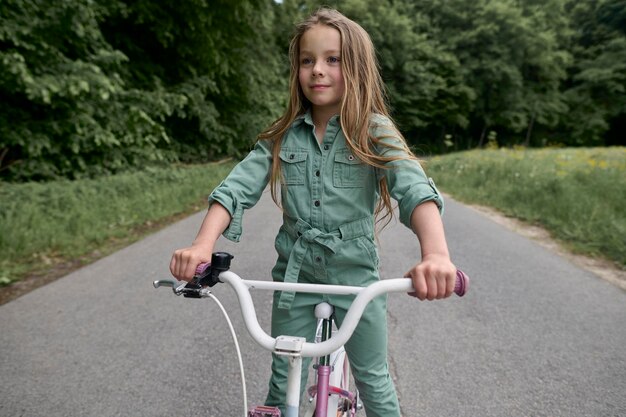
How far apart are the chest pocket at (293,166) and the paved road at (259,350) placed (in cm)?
141

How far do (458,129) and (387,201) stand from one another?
4100 cm

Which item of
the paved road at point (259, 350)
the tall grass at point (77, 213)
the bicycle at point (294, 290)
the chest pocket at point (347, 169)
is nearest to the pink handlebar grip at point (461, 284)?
the bicycle at point (294, 290)

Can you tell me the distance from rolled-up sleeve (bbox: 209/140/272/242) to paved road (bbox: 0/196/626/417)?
135 cm

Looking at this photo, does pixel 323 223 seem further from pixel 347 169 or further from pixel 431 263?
pixel 431 263

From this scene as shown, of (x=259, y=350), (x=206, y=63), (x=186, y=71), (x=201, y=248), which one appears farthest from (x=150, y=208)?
(x=201, y=248)

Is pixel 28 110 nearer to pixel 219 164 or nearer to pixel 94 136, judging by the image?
pixel 94 136

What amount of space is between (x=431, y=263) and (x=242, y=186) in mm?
695

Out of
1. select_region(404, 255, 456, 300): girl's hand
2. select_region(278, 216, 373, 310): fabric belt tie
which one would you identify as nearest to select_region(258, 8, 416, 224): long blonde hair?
select_region(278, 216, 373, 310): fabric belt tie

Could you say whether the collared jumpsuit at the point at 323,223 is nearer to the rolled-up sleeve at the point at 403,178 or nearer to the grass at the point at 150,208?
the rolled-up sleeve at the point at 403,178

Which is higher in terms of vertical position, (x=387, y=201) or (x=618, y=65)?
(x=618, y=65)

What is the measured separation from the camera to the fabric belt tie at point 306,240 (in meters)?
1.55

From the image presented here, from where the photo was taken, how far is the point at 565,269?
5.02 metres

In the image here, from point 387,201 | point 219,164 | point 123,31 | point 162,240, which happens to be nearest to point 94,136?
point 162,240

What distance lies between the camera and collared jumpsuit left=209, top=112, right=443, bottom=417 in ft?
5.17
